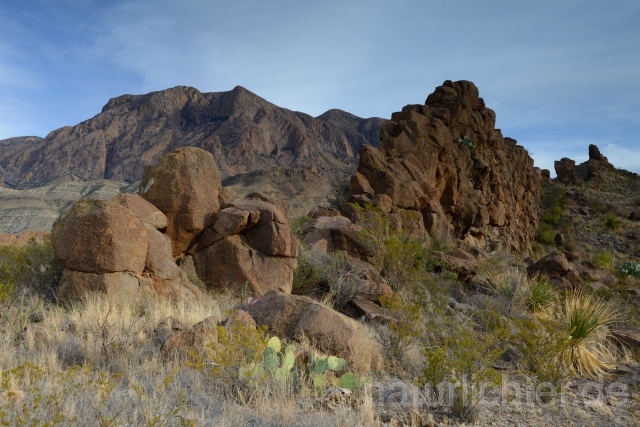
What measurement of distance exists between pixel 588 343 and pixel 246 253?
21.3 feet

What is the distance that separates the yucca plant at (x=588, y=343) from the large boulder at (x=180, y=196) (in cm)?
717

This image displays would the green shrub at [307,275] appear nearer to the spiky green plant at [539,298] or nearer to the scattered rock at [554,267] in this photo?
the spiky green plant at [539,298]

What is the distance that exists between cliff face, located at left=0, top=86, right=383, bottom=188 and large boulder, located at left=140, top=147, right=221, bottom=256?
9821cm

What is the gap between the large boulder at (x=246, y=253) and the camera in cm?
976

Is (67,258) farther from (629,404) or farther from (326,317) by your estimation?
(629,404)

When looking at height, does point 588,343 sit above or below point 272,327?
below

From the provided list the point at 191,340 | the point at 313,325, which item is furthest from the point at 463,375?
the point at 191,340

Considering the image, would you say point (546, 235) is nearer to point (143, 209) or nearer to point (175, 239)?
point (175, 239)

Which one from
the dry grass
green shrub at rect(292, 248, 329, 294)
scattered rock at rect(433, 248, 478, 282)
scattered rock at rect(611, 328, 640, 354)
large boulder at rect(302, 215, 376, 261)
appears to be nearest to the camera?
the dry grass

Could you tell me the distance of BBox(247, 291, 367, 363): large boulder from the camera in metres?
5.89

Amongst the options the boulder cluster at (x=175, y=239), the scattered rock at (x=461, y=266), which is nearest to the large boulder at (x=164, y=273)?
the boulder cluster at (x=175, y=239)

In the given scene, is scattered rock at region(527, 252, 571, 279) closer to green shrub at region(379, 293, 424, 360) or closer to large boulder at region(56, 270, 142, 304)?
green shrub at region(379, 293, 424, 360)

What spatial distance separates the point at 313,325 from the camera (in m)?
6.00

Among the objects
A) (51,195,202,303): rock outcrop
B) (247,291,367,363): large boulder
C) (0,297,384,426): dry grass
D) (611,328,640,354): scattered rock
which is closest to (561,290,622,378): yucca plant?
(611,328,640,354): scattered rock
